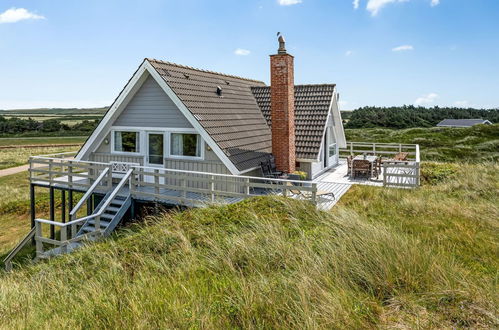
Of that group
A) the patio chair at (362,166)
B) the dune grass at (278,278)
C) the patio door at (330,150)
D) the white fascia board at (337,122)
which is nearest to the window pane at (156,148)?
the dune grass at (278,278)

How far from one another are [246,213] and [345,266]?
145 inches

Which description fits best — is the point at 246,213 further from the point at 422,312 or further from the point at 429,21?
the point at 429,21

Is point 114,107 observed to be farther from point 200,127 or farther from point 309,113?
point 309,113

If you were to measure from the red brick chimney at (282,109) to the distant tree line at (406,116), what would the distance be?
63304 mm

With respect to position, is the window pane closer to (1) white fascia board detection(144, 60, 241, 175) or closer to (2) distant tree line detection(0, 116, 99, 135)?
(1) white fascia board detection(144, 60, 241, 175)

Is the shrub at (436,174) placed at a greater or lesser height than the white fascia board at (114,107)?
lesser

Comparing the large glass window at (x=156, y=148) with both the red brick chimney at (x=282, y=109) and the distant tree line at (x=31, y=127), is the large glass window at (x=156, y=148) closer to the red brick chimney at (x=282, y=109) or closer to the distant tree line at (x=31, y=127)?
the red brick chimney at (x=282, y=109)

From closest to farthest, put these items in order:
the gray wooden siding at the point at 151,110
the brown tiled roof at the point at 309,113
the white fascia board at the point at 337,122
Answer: the gray wooden siding at the point at 151,110, the brown tiled roof at the point at 309,113, the white fascia board at the point at 337,122

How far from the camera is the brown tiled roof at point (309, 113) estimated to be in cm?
1431

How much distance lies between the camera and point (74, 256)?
745 centimetres

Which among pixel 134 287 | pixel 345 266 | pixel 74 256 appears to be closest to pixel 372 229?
pixel 345 266

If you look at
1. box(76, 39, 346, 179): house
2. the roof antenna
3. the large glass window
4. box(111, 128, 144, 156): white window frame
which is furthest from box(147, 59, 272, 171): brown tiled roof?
the roof antenna

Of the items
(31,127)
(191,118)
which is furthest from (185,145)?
(31,127)

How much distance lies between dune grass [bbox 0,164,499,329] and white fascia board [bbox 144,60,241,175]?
3.79 metres
